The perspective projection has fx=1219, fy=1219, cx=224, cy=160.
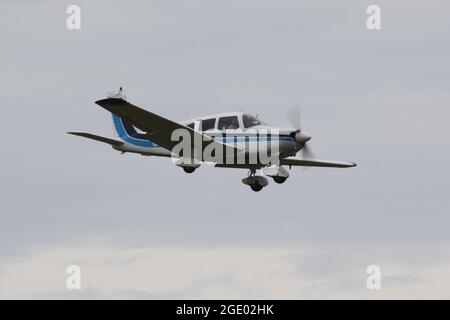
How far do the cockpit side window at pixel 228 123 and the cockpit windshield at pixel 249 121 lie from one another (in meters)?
0.31


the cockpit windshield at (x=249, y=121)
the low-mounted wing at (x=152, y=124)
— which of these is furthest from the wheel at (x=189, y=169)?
the cockpit windshield at (x=249, y=121)

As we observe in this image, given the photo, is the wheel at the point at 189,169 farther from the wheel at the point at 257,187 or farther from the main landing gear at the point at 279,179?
the main landing gear at the point at 279,179

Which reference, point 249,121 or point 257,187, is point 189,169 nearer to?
point 257,187

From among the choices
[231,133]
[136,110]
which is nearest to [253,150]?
[231,133]

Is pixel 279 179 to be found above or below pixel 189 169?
below

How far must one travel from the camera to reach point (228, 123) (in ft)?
153

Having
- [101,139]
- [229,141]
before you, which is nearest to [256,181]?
[229,141]

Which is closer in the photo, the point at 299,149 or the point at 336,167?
the point at 299,149

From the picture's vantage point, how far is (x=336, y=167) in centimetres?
5041

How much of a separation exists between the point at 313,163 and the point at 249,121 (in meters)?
4.53

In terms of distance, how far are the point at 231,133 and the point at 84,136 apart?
6.23 m

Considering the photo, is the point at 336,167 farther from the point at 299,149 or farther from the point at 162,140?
A: the point at 162,140

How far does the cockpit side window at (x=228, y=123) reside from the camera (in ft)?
153

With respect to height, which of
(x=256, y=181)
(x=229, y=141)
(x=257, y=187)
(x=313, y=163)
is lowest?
(x=257, y=187)
